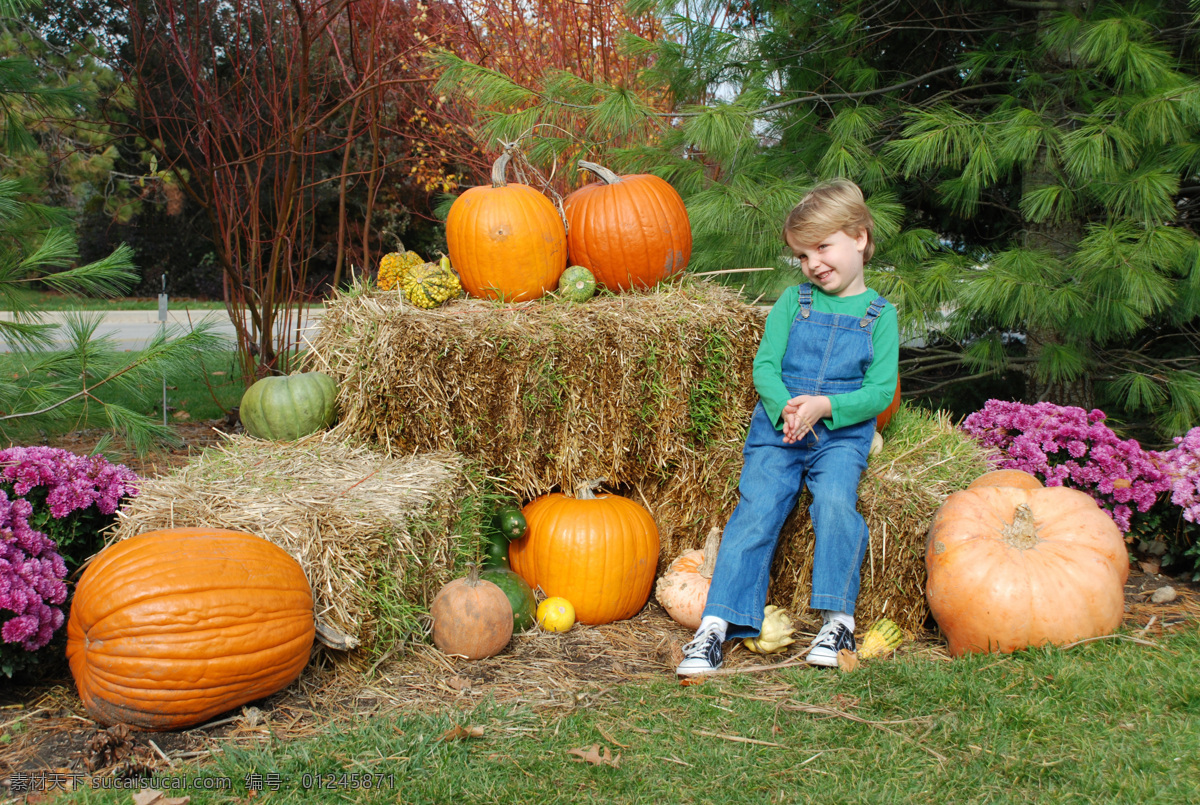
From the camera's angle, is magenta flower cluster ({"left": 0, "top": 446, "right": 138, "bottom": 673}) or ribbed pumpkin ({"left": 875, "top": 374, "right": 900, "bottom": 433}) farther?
ribbed pumpkin ({"left": 875, "top": 374, "right": 900, "bottom": 433})

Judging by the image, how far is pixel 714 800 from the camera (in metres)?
1.85

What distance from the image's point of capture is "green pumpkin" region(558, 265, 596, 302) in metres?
3.41

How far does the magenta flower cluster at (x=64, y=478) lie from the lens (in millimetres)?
2498

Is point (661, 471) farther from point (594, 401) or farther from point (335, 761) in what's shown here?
point (335, 761)

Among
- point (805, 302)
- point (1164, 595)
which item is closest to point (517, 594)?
point (805, 302)

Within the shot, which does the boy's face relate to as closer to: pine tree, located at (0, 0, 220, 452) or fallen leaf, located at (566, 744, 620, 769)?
fallen leaf, located at (566, 744, 620, 769)

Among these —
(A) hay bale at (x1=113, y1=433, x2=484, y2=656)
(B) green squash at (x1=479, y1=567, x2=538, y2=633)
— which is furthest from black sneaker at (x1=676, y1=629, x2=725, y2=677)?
(A) hay bale at (x1=113, y1=433, x2=484, y2=656)

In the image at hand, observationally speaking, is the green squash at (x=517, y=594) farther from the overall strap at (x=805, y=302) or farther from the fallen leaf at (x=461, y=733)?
the overall strap at (x=805, y=302)

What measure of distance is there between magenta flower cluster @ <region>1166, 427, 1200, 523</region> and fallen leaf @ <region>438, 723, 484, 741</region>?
2.81m

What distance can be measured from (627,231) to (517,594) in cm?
156

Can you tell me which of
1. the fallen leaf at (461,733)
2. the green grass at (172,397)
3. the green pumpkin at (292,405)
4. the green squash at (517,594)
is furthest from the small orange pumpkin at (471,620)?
the green grass at (172,397)

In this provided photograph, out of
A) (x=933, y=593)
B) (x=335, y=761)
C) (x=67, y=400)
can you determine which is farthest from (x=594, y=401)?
(x=67, y=400)

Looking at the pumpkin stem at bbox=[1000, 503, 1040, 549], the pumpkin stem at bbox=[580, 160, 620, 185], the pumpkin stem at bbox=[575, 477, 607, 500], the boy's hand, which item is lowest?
the pumpkin stem at bbox=[575, 477, 607, 500]

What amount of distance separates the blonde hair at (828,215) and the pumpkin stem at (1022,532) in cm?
110
